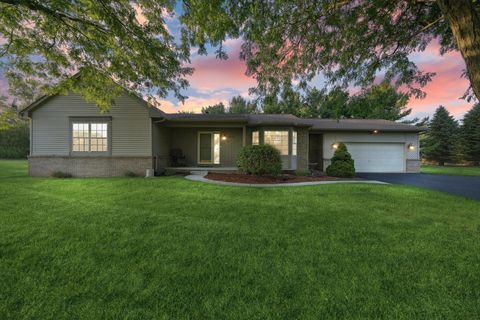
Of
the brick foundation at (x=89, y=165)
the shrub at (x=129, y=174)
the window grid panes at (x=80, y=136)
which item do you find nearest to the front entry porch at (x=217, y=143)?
the brick foundation at (x=89, y=165)

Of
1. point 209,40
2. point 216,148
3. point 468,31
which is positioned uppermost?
point 209,40

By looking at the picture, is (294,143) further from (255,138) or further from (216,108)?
(216,108)

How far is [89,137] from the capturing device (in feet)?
35.8

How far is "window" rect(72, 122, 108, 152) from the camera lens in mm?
10867

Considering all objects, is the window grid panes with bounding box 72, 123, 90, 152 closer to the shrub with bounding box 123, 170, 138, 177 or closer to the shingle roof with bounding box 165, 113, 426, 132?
the shrub with bounding box 123, 170, 138, 177

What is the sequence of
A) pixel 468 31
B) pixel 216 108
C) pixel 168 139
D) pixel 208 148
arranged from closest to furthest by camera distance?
pixel 468 31, pixel 168 139, pixel 208 148, pixel 216 108

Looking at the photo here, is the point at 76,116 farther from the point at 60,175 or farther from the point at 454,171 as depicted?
the point at 454,171

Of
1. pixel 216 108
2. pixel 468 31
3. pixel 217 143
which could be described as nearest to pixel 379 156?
pixel 217 143

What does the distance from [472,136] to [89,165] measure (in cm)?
4077

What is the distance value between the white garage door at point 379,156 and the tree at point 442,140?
19.5 meters

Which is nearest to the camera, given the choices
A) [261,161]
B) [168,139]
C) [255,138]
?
[261,161]

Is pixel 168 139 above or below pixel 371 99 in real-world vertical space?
below

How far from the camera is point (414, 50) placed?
6.67 m

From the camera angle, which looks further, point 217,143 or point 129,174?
point 217,143
